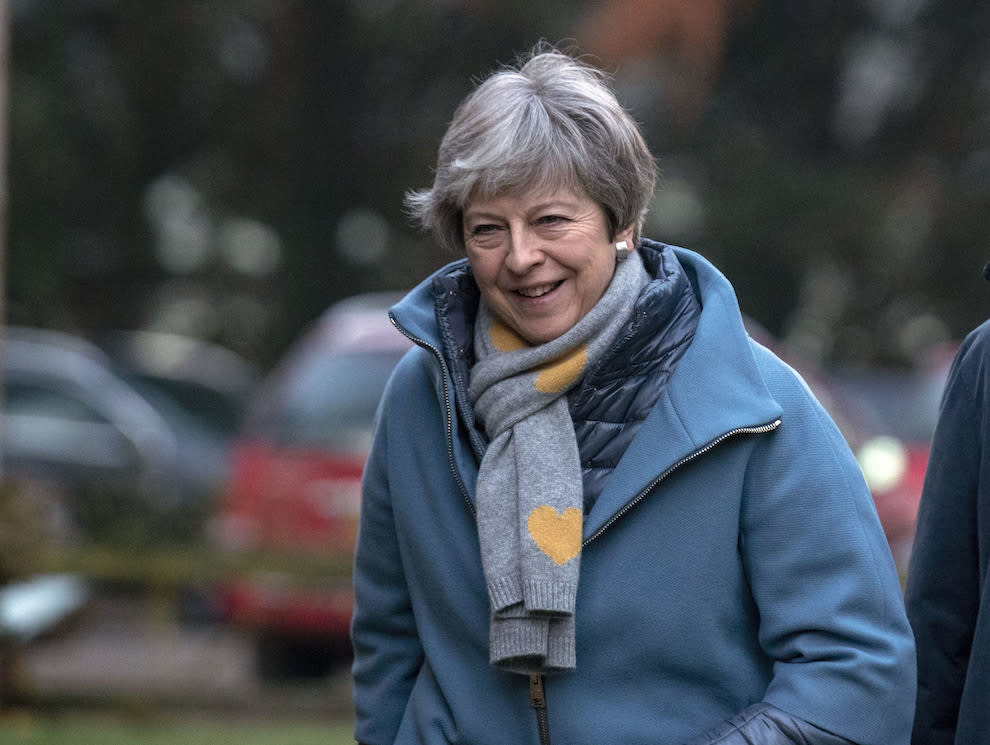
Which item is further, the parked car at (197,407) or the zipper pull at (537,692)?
the parked car at (197,407)

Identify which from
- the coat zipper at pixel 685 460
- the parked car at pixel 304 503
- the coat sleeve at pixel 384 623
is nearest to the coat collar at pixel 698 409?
the coat zipper at pixel 685 460

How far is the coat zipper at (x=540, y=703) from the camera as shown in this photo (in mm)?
2445

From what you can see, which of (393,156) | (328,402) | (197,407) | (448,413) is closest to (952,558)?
(448,413)

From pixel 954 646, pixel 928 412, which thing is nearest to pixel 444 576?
pixel 954 646

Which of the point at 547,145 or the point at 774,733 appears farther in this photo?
the point at 547,145

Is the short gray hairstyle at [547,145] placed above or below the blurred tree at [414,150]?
below

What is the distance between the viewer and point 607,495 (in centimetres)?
241

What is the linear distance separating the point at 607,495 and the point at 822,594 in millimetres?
353

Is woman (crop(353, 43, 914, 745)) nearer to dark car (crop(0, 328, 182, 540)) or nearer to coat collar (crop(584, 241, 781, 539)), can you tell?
coat collar (crop(584, 241, 781, 539))

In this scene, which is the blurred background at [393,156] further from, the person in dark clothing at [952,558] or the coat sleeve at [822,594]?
the coat sleeve at [822,594]

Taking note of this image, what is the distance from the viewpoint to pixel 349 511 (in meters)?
6.97

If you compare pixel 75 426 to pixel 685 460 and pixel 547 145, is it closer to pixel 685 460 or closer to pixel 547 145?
pixel 547 145

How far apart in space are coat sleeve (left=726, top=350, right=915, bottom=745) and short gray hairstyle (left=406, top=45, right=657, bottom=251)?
44 centimetres

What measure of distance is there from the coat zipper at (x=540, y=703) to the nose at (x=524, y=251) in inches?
25.3
